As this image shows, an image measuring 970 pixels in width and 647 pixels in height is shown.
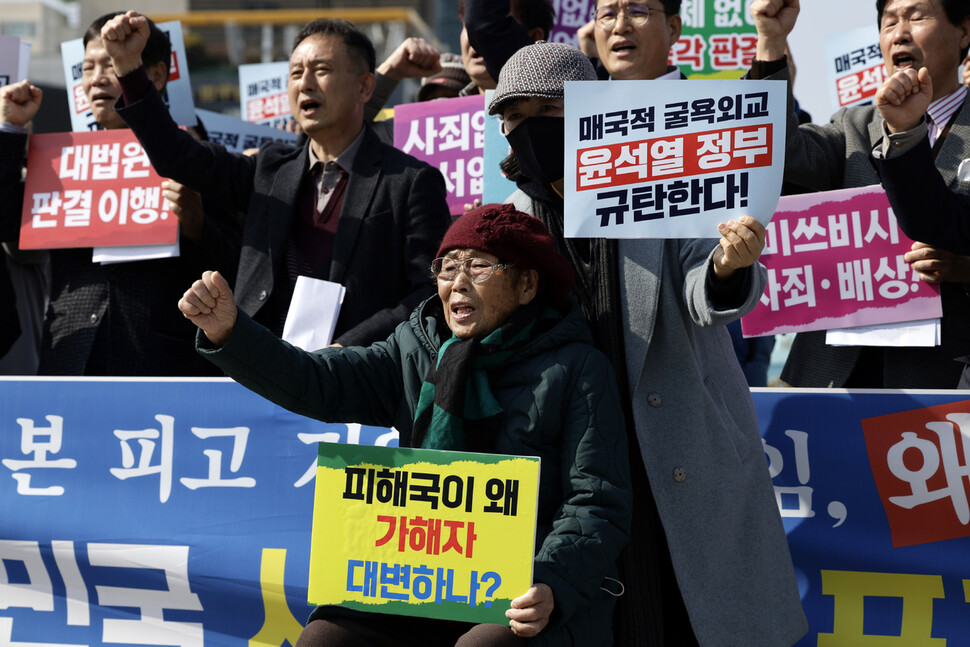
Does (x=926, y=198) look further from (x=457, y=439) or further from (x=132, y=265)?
(x=132, y=265)

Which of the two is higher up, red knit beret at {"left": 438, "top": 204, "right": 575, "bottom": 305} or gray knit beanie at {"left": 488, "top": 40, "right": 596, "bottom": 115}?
gray knit beanie at {"left": 488, "top": 40, "right": 596, "bottom": 115}

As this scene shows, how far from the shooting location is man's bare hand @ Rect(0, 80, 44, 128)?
4.43m

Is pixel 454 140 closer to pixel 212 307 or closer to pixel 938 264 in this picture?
pixel 938 264

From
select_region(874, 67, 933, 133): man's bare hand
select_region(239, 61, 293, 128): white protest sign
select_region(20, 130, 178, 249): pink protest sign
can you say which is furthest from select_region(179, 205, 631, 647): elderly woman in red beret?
select_region(239, 61, 293, 128): white protest sign

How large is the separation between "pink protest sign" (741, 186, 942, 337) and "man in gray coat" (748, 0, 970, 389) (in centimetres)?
9

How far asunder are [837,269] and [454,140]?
183 centimetres

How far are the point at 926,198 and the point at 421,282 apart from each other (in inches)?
62.6

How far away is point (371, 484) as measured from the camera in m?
2.70

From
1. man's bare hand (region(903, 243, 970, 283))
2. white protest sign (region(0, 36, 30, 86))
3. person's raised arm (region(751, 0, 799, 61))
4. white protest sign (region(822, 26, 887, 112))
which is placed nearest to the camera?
person's raised arm (region(751, 0, 799, 61))

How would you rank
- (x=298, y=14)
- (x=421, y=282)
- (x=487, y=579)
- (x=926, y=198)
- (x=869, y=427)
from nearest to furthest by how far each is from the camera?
(x=487, y=579) < (x=926, y=198) < (x=869, y=427) < (x=421, y=282) < (x=298, y=14)

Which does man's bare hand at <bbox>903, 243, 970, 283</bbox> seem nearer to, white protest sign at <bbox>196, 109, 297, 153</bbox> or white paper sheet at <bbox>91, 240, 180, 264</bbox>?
white paper sheet at <bbox>91, 240, 180, 264</bbox>

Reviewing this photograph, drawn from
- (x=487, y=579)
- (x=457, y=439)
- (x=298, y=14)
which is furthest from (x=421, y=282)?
(x=298, y=14)

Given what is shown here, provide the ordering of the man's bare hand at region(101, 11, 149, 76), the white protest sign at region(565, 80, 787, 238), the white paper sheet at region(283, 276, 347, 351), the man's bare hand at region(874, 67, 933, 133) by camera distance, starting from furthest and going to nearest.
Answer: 1. the man's bare hand at region(101, 11, 149, 76)
2. the white paper sheet at region(283, 276, 347, 351)
3. the man's bare hand at region(874, 67, 933, 133)
4. the white protest sign at region(565, 80, 787, 238)

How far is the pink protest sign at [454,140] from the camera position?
4.86 m
